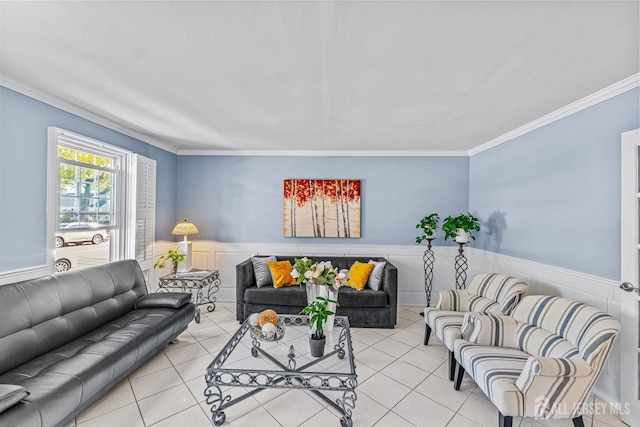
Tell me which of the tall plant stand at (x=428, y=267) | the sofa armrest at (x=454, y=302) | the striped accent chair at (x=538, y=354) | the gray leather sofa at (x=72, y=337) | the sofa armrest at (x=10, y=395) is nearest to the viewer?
the sofa armrest at (x=10, y=395)

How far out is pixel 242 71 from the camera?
1.89 metres

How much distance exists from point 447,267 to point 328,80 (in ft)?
11.4

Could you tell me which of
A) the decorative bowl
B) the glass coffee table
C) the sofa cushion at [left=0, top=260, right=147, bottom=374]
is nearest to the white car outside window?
the sofa cushion at [left=0, top=260, right=147, bottom=374]

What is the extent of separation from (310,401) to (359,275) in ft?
5.88

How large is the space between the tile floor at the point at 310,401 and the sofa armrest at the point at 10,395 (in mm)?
600

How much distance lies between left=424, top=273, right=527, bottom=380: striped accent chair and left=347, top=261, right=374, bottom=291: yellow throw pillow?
0.94 metres

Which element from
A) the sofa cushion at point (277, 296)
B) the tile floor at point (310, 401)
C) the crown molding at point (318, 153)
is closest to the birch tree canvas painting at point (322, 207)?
the crown molding at point (318, 153)

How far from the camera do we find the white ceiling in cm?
134

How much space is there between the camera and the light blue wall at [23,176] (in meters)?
2.04

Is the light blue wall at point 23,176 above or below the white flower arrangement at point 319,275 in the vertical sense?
above

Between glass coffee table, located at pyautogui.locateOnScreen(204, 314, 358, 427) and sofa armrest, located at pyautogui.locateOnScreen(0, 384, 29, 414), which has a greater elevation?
sofa armrest, located at pyautogui.locateOnScreen(0, 384, 29, 414)

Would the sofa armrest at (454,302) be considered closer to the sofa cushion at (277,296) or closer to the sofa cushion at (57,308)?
the sofa cushion at (277,296)

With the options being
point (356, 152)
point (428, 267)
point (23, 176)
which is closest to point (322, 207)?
point (356, 152)

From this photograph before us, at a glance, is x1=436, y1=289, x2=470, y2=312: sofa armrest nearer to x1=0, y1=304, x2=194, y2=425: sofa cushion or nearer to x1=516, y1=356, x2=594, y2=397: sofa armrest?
x1=516, y1=356, x2=594, y2=397: sofa armrest
